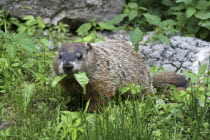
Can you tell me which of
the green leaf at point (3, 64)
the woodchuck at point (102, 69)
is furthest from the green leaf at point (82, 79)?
the green leaf at point (3, 64)

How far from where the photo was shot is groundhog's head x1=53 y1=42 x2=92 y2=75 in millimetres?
3691

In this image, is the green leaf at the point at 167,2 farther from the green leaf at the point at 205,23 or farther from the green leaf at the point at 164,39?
the green leaf at the point at 164,39

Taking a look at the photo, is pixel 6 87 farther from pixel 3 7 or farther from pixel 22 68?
pixel 3 7

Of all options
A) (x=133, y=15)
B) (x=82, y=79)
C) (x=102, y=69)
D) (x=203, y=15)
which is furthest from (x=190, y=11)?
(x=82, y=79)

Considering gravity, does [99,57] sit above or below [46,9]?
below

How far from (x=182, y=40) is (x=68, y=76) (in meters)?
2.50

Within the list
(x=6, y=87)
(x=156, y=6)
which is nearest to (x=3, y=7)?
(x=6, y=87)

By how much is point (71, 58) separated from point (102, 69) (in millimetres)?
461

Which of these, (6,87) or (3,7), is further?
(3,7)

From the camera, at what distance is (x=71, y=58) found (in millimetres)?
3799

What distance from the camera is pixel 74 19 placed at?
6387mm

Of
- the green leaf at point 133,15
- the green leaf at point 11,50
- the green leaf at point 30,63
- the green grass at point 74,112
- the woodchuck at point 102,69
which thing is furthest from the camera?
the green leaf at point 133,15

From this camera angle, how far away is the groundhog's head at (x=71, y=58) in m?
3.69

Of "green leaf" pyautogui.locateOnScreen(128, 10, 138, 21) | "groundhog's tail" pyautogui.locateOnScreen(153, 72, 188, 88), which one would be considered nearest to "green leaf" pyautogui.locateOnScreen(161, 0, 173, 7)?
"green leaf" pyautogui.locateOnScreen(128, 10, 138, 21)
